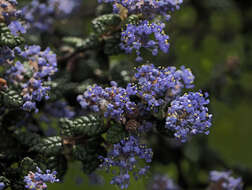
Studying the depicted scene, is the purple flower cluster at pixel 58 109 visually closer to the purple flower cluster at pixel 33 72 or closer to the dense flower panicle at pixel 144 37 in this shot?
the purple flower cluster at pixel 33 72

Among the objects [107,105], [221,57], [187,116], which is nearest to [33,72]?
[107,105]

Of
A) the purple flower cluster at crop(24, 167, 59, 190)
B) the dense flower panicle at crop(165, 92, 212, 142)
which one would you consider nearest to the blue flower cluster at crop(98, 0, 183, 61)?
the dense flower panicle at crop(165, 92, 212, 142)

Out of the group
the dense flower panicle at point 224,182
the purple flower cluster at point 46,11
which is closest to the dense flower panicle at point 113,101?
the purple flower cluster at point 46,11

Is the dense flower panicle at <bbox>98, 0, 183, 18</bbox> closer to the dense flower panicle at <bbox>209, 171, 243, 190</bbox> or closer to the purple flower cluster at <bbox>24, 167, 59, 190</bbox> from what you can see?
the purple flower cluster at <bbox>24, 167, 59, 190</bbox>

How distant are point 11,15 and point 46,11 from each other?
56cm

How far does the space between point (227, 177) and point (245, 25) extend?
1628 mm

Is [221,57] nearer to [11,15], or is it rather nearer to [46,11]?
A: [46,11]

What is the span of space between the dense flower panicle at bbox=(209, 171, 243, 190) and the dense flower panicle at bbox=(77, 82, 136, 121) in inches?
30.4

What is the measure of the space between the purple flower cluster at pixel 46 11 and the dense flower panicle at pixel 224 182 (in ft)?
3.87

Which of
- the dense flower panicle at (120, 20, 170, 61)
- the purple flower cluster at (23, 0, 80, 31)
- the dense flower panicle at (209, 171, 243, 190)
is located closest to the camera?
the dense flower panicle at (120, 20, 170, 61)

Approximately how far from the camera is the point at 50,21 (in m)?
1.99

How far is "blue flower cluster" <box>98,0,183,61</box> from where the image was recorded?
1318 millimetres

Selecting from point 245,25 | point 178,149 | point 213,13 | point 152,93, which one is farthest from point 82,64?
point 245,25

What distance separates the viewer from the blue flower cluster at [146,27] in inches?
51.9
